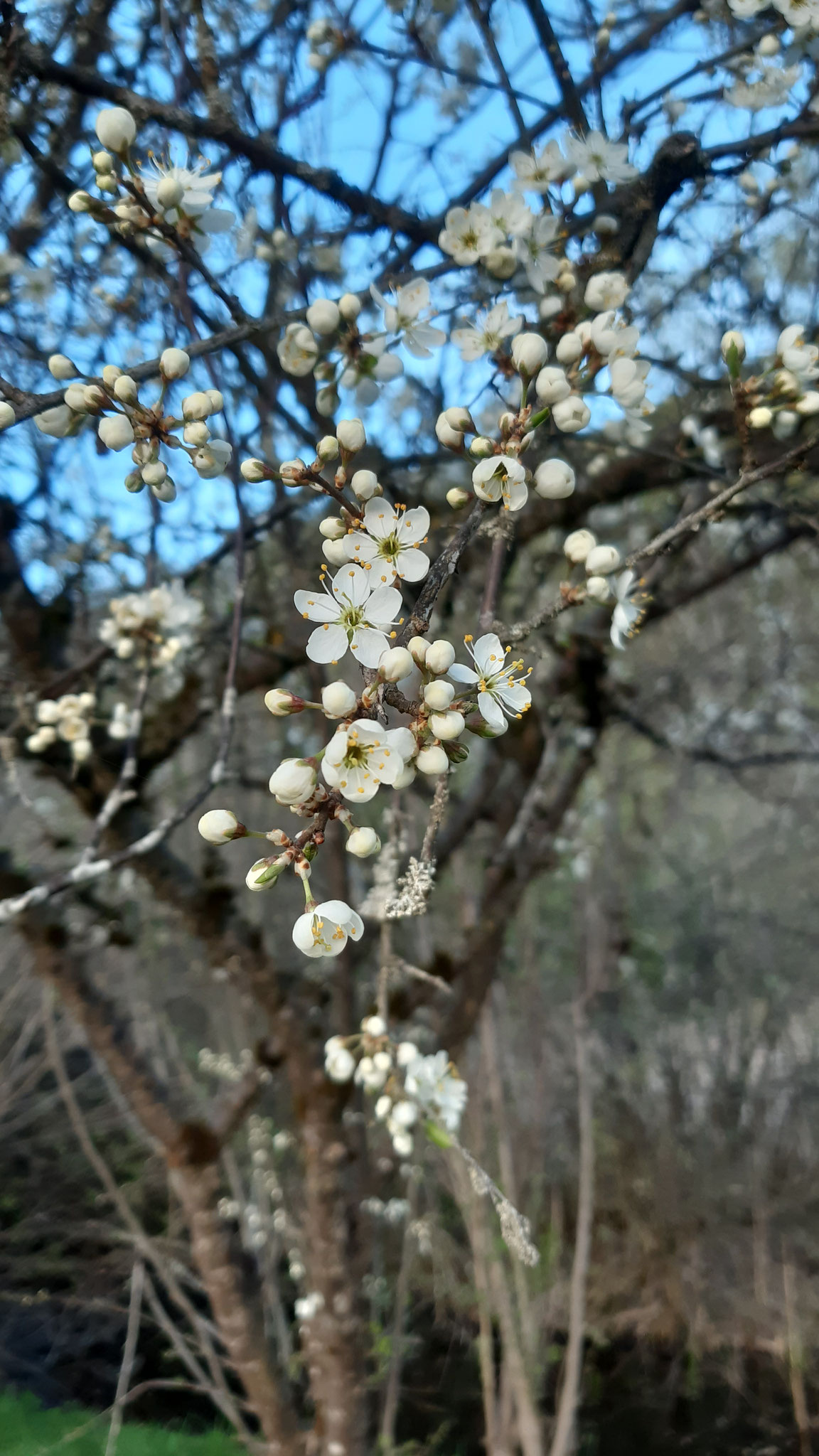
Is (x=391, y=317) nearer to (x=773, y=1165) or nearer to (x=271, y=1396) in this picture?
(x=271, y=1396)

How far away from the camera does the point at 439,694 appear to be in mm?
592

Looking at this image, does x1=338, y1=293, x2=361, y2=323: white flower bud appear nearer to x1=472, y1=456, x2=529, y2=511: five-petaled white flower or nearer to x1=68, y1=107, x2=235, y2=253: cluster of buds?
x1=68, y1=107, x2=235, y2=253: cluster of buds

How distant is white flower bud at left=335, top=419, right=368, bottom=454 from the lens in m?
0.74

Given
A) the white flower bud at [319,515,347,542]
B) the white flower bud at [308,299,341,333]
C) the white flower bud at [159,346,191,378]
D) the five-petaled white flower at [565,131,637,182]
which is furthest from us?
the five-petaled white flower at [565,131,637,182]

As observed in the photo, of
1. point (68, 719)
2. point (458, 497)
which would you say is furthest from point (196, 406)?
point (68, 719)

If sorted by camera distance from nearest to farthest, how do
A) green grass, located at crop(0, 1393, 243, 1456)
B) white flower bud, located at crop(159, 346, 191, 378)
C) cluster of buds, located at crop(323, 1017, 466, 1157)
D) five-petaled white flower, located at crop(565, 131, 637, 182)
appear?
1. white flower bud, located at crop(159, 346, 191, 378)
2. five-petaled white flower, located at crop(565, 131, 637, 182)
3. cluster of buds, located at crop(323, 1017, 466, 1157)
4. green grass, located at crop(0, 1393, 243, 1456)

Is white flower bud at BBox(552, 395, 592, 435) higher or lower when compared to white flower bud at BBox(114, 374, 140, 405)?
lower

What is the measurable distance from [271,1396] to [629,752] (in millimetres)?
3948

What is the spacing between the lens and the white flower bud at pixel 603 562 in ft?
2.81

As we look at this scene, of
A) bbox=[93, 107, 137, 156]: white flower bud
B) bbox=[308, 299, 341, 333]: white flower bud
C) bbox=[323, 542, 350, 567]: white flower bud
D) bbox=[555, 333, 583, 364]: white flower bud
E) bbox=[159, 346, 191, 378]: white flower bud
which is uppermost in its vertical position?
bbox=[93, 107, 137, 156]: white flower bud

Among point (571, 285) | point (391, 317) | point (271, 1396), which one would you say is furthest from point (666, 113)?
point (271, 1396)

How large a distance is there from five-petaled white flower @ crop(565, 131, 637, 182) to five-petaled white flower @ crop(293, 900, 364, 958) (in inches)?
46.5

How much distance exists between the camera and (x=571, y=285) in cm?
113

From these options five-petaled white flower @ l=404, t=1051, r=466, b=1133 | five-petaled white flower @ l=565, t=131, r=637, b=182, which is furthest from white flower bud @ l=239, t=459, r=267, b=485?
five-petaled white flower @ l=404, t=1051, r=466, b=1133
